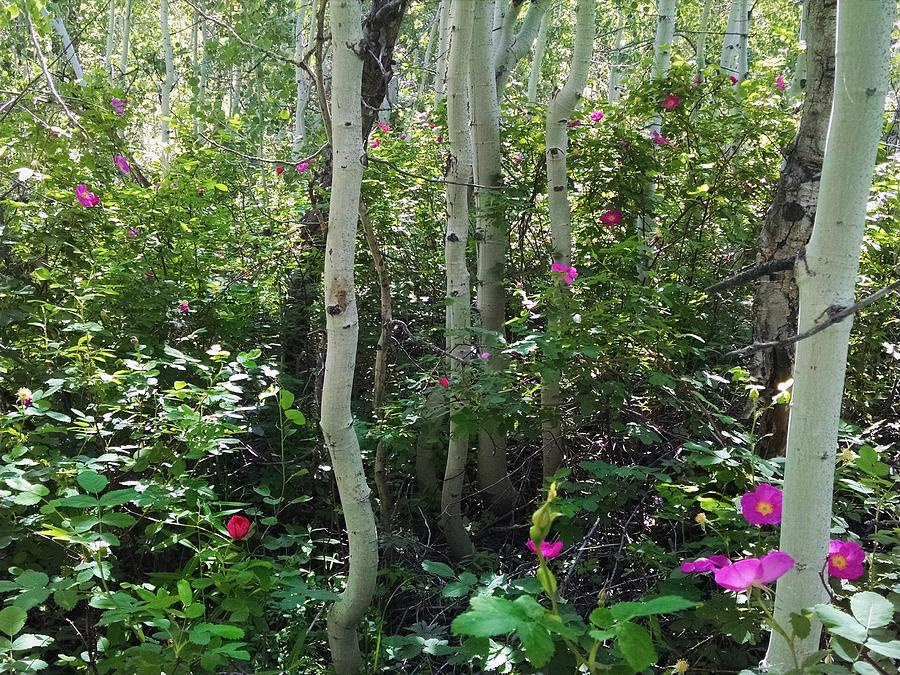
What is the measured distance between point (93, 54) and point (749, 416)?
17346 millimetres

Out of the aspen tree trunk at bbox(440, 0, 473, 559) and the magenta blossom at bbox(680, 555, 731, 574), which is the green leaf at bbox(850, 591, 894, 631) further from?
the aspen tree trunk at bbox(440, 0, 473, 559)

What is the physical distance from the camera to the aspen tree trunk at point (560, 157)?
286cm

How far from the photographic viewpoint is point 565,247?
10.0ft

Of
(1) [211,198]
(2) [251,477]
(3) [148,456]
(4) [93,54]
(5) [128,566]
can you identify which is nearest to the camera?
(3) [148,456]

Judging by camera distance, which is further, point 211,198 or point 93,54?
point 93,54

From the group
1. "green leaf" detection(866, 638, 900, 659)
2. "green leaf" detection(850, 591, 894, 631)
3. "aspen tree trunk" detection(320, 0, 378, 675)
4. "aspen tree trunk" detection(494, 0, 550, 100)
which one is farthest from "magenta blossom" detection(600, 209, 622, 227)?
"green leaf" detection(866, 638, 900, 659)

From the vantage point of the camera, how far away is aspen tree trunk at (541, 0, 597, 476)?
9.37 feet

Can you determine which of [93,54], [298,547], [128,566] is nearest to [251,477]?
[298,547]

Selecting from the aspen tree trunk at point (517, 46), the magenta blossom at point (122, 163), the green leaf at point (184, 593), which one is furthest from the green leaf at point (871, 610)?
the magenta blossom at point (122, 163)

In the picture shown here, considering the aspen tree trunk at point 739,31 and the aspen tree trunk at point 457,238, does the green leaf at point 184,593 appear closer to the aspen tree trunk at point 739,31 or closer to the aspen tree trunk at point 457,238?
the aspen tree trunk at point 457,238

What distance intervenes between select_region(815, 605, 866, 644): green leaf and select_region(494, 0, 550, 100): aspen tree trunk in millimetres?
3480

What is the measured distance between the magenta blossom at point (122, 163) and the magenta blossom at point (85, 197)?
52 centimetres

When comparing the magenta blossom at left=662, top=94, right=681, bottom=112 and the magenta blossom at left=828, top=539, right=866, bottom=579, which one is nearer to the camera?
the magenta blossom at left=828, top=539, right=866, bottom=579

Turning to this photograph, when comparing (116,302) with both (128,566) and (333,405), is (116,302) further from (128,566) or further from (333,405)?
(333,405)
